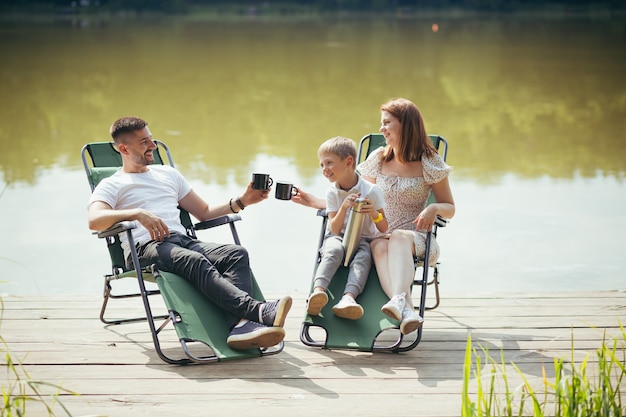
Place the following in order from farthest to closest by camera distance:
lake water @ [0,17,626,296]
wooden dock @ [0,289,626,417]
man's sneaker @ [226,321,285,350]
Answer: lake water @ [0,17,626,296]
man's sneaker @ [226,321,285,350]
wooden dock @ [0,289,626,417]

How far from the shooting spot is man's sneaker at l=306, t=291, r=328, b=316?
369 centimetres

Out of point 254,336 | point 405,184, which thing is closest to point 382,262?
point 405,184

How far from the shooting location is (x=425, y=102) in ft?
51.9

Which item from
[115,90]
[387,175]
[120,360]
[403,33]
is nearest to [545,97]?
[115,90]

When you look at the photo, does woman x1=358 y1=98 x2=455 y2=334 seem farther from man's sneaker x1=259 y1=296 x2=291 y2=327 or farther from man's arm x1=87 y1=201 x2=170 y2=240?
man's arm x1=87 y1=201 x2=170 y2=240

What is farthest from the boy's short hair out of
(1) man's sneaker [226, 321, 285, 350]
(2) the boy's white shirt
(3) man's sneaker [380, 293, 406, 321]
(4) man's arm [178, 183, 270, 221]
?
(1) man's sneaker [226, 321, 285, 350]

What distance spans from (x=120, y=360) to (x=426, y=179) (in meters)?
1.58

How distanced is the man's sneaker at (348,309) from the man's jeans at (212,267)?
1.10ft

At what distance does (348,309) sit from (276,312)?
31 centimetres

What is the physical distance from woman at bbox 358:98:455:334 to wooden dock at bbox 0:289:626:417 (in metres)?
0.39

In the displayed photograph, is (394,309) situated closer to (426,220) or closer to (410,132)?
(426,220)

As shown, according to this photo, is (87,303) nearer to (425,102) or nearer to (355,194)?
(355,194)

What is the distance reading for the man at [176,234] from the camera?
142 inches

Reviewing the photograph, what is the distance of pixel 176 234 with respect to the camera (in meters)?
3.98
